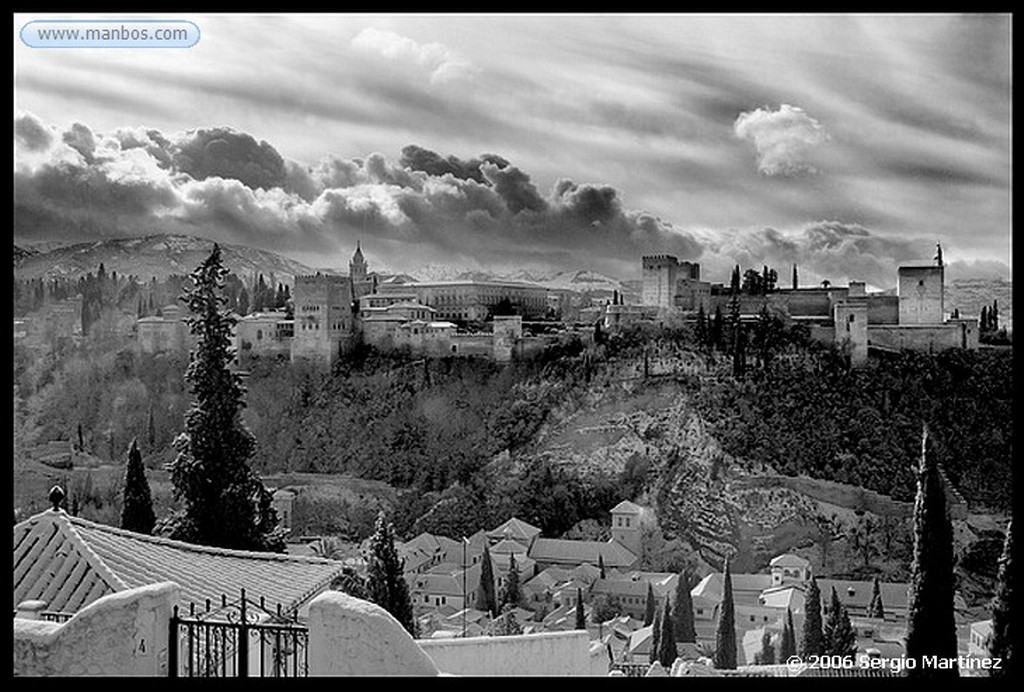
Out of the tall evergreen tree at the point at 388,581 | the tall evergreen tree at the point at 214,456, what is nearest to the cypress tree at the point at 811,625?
the tall evergreen tree at the point at 388,581

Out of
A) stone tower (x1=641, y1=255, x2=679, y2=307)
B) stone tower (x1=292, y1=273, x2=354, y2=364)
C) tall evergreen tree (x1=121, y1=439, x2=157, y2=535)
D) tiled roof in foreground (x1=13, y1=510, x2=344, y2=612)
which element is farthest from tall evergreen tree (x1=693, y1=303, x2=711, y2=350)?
tall evergreen tree (x1=121, y1=439, x2=157, y2=535)

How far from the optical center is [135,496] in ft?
17.7

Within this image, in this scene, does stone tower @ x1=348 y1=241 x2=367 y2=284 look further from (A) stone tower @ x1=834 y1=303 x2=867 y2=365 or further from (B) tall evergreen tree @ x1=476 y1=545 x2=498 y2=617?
(A) stone tower @ x1=834 y1=303 x2=867 y2=365

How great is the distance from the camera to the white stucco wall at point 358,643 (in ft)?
11.3

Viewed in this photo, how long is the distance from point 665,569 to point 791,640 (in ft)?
2.29

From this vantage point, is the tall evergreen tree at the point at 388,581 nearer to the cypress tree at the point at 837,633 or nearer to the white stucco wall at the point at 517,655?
the white stucco wall at the point at 517,655

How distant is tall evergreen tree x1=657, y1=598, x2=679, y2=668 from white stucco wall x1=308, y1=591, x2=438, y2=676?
160 cm

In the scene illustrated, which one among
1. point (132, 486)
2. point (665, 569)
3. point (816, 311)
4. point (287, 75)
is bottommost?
point (665, 569)

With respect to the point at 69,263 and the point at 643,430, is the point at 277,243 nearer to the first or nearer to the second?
the point at 69,263

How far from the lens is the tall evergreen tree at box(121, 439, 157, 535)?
5.39 metres

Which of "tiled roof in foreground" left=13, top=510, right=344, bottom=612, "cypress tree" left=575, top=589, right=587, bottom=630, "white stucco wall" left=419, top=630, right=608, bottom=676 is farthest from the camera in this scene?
"cypress tree" left=575, top=589, right=587, bottom=630

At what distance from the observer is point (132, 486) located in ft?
17.7
